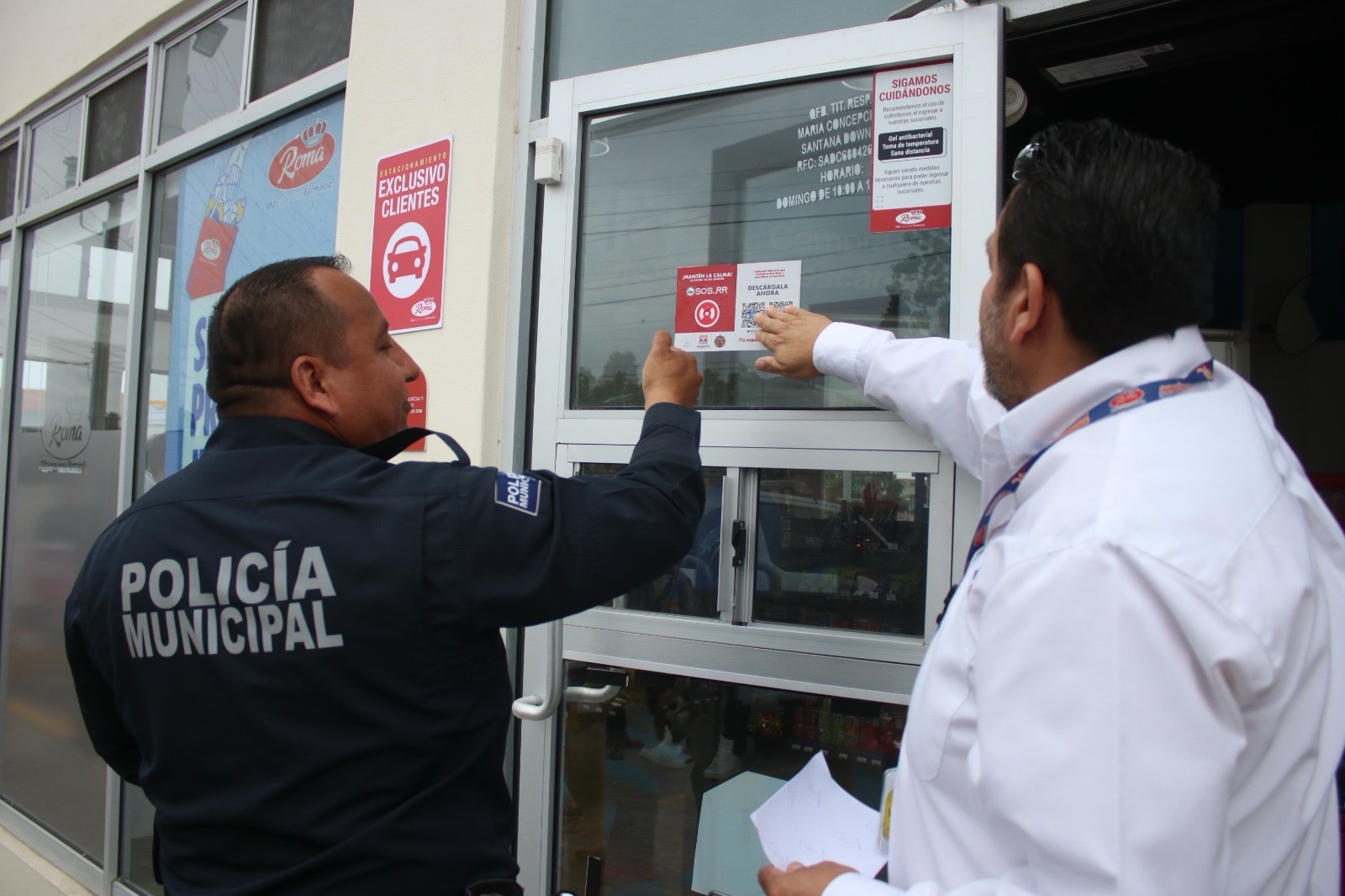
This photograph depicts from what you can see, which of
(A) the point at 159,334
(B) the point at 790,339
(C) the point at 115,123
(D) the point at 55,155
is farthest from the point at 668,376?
(D) the point at 55,155

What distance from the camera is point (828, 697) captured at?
1677 millimetres

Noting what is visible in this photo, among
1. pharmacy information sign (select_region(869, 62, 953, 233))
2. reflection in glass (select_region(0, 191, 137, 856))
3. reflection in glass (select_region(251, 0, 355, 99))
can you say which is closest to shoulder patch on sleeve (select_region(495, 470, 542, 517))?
pharmacy information sign (select_region(869, 62, 953, 233))

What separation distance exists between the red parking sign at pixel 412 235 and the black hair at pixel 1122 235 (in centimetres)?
159

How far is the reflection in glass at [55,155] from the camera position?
3959mm

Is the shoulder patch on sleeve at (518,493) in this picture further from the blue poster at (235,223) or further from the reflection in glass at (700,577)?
the blue poster at (235,223)

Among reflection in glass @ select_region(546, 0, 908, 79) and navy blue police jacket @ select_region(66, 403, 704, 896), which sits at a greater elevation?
reflection in glass @ select_region(546, 0, 908, 79)

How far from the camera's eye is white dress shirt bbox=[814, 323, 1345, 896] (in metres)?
0.70

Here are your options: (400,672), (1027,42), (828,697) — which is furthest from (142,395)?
(1027,42)

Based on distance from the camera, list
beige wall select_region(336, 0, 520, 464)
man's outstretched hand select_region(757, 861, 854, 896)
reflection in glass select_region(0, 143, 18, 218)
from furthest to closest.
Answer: reflection in glass select_region(0, 143, 18, 218)
beige wall select_region(336, 0, 520, 464)
man's outstretched hand select_region(757, 861, 854, 896)

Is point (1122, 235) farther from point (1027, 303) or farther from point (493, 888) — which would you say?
point (493, 888)

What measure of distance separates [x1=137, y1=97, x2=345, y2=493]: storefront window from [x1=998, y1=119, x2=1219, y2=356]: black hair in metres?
2.21

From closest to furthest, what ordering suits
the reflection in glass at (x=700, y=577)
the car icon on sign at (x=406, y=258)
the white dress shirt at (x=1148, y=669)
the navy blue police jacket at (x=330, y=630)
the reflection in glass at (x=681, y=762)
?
the white dress shirt at (x=1148, y=669) < the navy blue police jacket at (x=330, y=630) < the reflection in glass at (x=681, y=762) < the reflection in glass at (x=700, y=577) < the car icon on sign at (x=406, y=258)

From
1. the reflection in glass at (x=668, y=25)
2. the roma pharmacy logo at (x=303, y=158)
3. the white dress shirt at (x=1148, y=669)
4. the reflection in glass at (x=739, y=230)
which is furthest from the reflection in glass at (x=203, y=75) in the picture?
the white dress shirt at (x=1148, y=669)

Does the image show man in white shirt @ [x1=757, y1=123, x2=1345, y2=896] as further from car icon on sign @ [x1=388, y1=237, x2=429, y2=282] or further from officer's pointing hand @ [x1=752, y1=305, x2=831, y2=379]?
car icon on sign @ [x1=388, y1=237, x2=429, y2=282]
